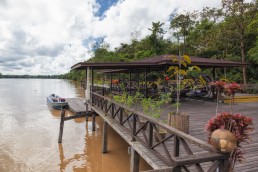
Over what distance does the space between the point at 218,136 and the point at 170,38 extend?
3499 cm

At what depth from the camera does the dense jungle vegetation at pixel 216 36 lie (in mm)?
18266

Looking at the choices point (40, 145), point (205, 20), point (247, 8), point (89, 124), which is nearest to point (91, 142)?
point (40, 145)

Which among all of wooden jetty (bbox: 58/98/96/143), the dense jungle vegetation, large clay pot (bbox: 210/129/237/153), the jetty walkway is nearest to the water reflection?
the jetty walkway

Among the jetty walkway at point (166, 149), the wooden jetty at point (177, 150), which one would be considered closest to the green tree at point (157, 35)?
the jetty walkway at point (166, 149)

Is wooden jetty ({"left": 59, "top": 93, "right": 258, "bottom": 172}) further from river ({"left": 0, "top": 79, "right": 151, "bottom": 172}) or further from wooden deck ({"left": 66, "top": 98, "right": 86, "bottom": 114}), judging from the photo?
wooden deck ({"left": 66, "top": 98, "right": 86, "bottom": 114})

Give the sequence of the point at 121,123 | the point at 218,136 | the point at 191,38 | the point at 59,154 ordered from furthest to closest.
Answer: the point at 191,38, the point at 59,154, the point at 121,123, the point at 218,136

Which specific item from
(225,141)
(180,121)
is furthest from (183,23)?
(225,141)

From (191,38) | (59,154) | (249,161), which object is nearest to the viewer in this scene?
(249,161)

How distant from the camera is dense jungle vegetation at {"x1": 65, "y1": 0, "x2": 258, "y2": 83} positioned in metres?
18.3

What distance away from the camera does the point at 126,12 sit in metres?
20.7

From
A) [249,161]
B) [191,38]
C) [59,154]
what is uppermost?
[191,38]

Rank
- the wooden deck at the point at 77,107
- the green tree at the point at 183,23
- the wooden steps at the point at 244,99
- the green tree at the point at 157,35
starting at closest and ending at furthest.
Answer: the wooden steps at the point at 244,99
the wooden deck at the point at 77,107
the green tree at the point at 183,23
the green tree at the point at 157,35

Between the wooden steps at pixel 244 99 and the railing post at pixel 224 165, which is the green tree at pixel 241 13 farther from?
the railing post at pixel 224 165

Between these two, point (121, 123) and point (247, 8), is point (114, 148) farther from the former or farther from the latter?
point (247, 8)
